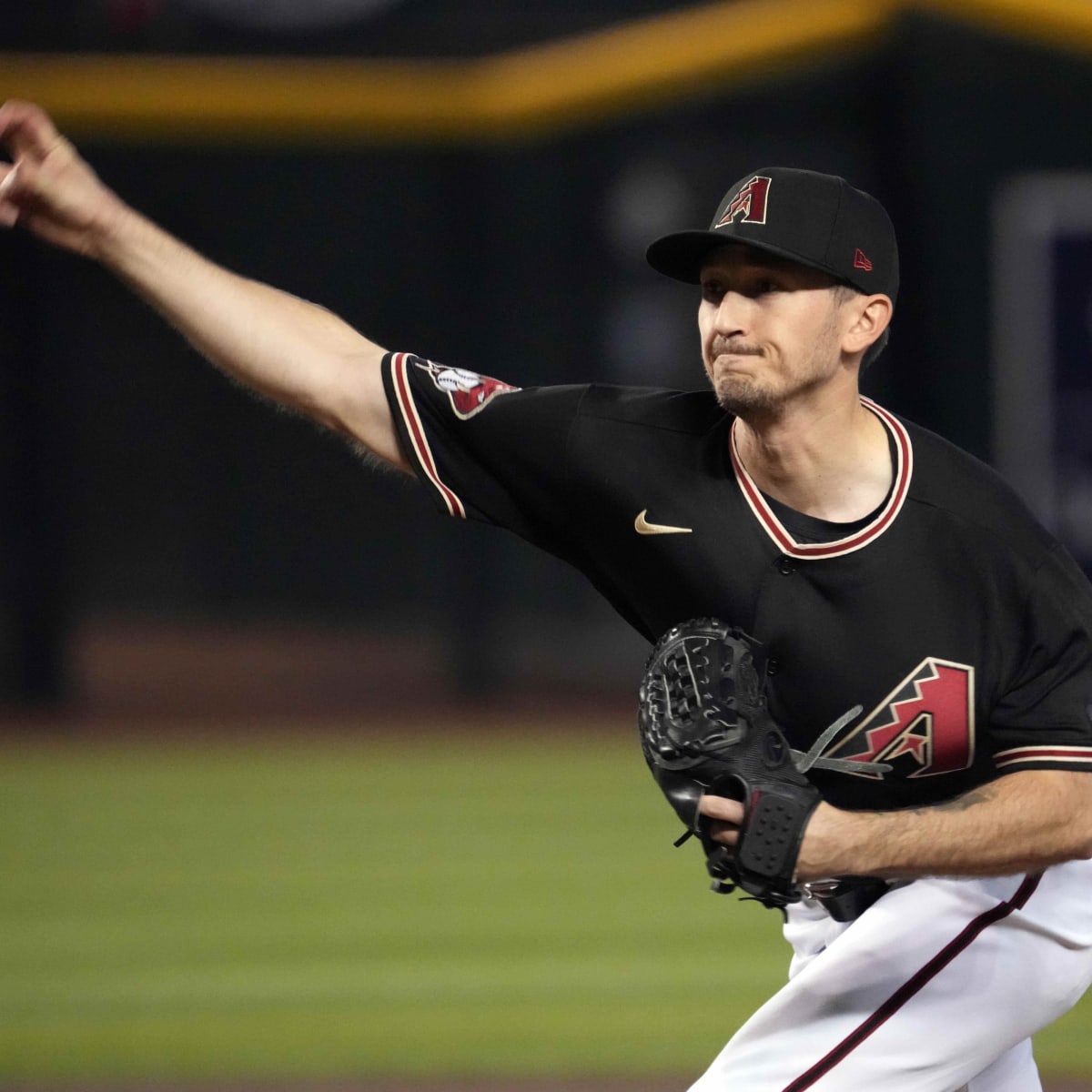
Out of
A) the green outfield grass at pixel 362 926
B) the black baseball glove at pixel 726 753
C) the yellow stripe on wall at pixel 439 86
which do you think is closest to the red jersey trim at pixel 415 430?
the black baseball glove at pixel 726 753

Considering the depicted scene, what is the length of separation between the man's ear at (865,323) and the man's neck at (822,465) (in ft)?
0.33

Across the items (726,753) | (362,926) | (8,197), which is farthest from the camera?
(362,926)

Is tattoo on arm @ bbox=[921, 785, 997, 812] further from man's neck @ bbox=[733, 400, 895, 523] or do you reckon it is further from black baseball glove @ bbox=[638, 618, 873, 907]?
man's neck @ bbox=[733, 400, 895, 523]

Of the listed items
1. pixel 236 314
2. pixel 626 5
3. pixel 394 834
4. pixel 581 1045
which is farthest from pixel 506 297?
pixel 236 314

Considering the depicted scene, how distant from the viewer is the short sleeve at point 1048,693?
283 cm

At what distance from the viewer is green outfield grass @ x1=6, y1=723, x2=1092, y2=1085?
206 inches

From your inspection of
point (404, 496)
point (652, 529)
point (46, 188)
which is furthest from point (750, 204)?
point (404, 496)

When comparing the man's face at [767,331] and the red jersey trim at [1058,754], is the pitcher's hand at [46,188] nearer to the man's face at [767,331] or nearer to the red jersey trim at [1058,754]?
the man's face at [767,331]

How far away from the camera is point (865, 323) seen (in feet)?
9.58

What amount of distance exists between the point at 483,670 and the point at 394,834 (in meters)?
4.44

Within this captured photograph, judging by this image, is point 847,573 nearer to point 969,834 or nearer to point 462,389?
point 969,834

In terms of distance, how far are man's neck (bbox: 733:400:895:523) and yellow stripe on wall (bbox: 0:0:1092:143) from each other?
920 cm

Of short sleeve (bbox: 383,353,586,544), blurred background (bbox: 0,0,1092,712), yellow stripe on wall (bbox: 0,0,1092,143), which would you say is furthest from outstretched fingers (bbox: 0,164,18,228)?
yellow stripe on wall (bbox: 0,0,1092,143)

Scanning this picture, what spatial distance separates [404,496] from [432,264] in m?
1.95
